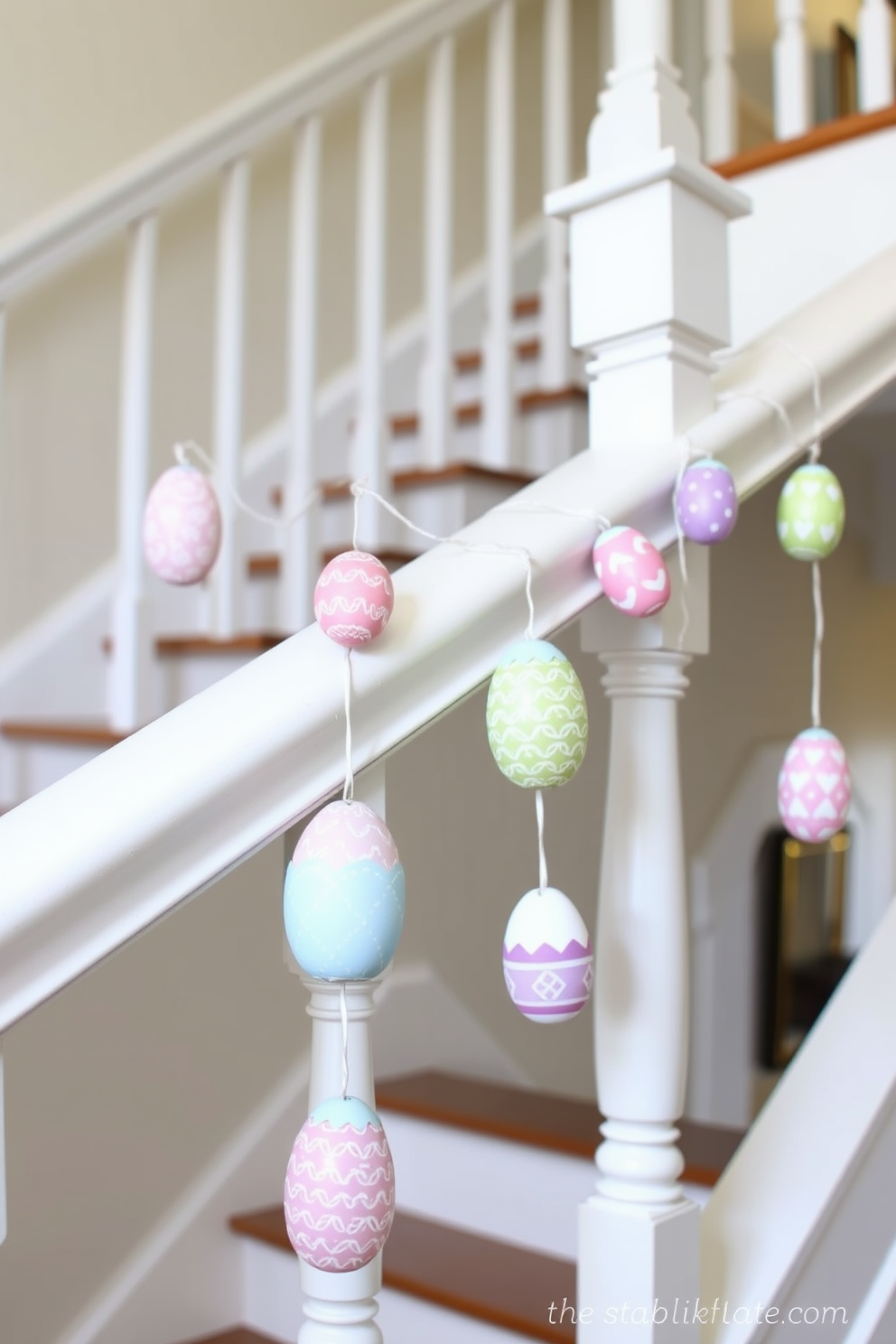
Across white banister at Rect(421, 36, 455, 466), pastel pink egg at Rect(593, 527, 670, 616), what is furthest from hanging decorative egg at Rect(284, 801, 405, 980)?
white banister at Rect(421, 36, 455, 466)

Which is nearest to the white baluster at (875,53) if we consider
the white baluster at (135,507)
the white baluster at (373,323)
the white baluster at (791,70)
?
the white baluster at (791,70)

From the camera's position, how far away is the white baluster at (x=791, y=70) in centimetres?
179

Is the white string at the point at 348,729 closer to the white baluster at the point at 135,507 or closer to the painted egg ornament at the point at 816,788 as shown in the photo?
the painted egg ornament at the point at 816,788

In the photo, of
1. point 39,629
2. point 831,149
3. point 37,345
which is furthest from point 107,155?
point 831,149

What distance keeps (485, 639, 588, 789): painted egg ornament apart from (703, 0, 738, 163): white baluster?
1453mm

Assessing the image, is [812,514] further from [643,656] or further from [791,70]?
[791,70]

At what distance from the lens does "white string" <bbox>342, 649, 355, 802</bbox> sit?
638 mm

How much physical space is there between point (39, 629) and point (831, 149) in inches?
53.9

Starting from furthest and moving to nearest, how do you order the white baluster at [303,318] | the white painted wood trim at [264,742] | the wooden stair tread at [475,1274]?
the white baluster at [303,318] → the wooden stair tread at [475,1274] → the white painted wood trim at [264,742]

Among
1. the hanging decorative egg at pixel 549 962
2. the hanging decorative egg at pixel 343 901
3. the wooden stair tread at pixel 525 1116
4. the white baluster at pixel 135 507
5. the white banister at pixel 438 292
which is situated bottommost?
the wooden stair tread at pixel 525 1116

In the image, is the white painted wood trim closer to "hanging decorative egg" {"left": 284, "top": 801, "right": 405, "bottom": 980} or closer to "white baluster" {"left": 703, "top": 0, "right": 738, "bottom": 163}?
"hanging decorative egg" {"left": 284, "top": 801, "right": 405, "bottom": 980}

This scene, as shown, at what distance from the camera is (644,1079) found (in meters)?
0.82

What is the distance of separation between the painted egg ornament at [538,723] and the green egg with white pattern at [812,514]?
32 cm

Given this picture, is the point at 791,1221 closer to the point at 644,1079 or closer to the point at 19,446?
the point at 644,1079
